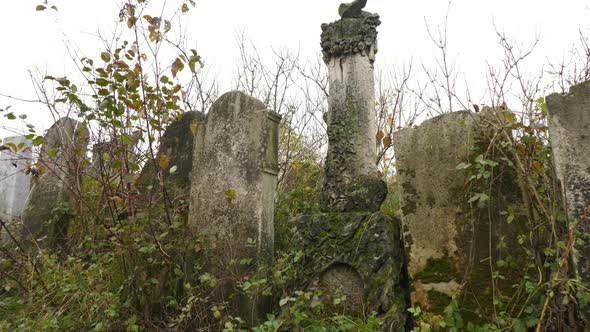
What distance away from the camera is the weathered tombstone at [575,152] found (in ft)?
6.64

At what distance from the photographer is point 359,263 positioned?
8.70ft

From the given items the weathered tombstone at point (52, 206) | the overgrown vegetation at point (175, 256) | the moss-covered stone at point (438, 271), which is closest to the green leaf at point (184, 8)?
the overgrown vegetation at point (175, 256)

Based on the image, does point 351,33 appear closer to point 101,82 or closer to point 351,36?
point 351,36

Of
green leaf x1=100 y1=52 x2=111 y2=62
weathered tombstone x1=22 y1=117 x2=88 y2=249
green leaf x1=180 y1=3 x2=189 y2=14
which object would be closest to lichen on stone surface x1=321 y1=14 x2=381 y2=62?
green leaf x1=180 y1=3 x2=189 y2=14

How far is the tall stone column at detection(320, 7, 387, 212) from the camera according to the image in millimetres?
2975

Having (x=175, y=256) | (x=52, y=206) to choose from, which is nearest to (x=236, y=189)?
(x=175, y=256)

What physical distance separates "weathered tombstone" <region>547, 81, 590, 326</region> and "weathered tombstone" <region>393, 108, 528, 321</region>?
0.27 meters

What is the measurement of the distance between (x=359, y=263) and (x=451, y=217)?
0.63m

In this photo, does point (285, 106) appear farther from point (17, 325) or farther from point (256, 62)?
point (17, 325)

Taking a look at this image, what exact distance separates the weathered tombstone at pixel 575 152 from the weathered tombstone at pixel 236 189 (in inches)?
75.9

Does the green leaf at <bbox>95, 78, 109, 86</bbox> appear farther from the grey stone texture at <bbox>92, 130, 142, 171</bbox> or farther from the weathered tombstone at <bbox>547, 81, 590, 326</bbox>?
the weathered tombstone at <bbox>547, 81, 590, 326</bbox>

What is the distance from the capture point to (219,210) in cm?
331

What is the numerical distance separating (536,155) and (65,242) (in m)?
4.32

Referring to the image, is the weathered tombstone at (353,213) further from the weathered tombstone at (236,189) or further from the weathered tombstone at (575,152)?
the weathered tombstone at (575,152)
